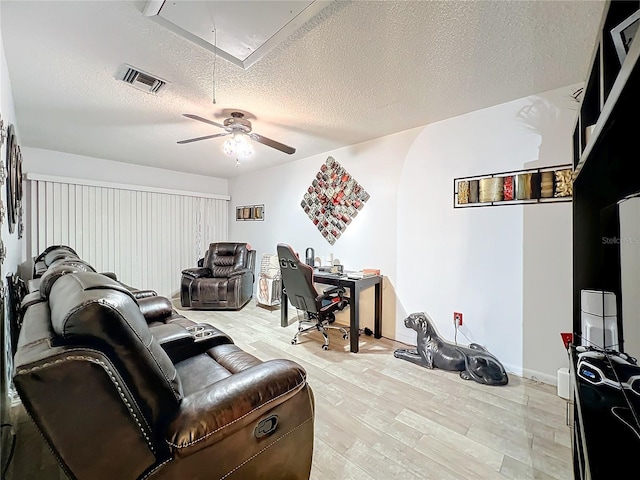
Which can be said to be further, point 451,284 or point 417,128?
point 417,128

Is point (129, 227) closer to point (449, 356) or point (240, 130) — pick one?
point (240, 130)

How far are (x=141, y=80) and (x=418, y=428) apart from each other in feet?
10.1

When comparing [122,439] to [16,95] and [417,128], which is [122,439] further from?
[417,128]

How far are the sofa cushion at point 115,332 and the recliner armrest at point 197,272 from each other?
12.2 feet

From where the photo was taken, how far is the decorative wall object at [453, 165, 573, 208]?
2207 mm

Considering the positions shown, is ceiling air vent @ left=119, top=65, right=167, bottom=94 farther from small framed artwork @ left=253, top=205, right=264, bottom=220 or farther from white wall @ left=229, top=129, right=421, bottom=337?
small framed artwork @ left=253, top=205, right=264, bottom=220

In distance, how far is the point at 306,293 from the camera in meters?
2.99

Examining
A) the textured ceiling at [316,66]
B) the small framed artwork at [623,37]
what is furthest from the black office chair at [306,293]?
the small framed artwork at [623,37]

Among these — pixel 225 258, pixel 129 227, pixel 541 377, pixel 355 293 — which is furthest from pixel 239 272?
pixel 541 377

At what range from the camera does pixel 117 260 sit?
443cm

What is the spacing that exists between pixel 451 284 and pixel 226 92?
8.90ft

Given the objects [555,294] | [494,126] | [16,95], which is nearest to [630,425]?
[555,294]

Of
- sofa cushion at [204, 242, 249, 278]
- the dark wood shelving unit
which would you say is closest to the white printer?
the dark wood shelving unit

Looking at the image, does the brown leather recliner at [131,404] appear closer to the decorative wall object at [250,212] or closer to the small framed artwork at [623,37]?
the small framed artwork at [623,37]
